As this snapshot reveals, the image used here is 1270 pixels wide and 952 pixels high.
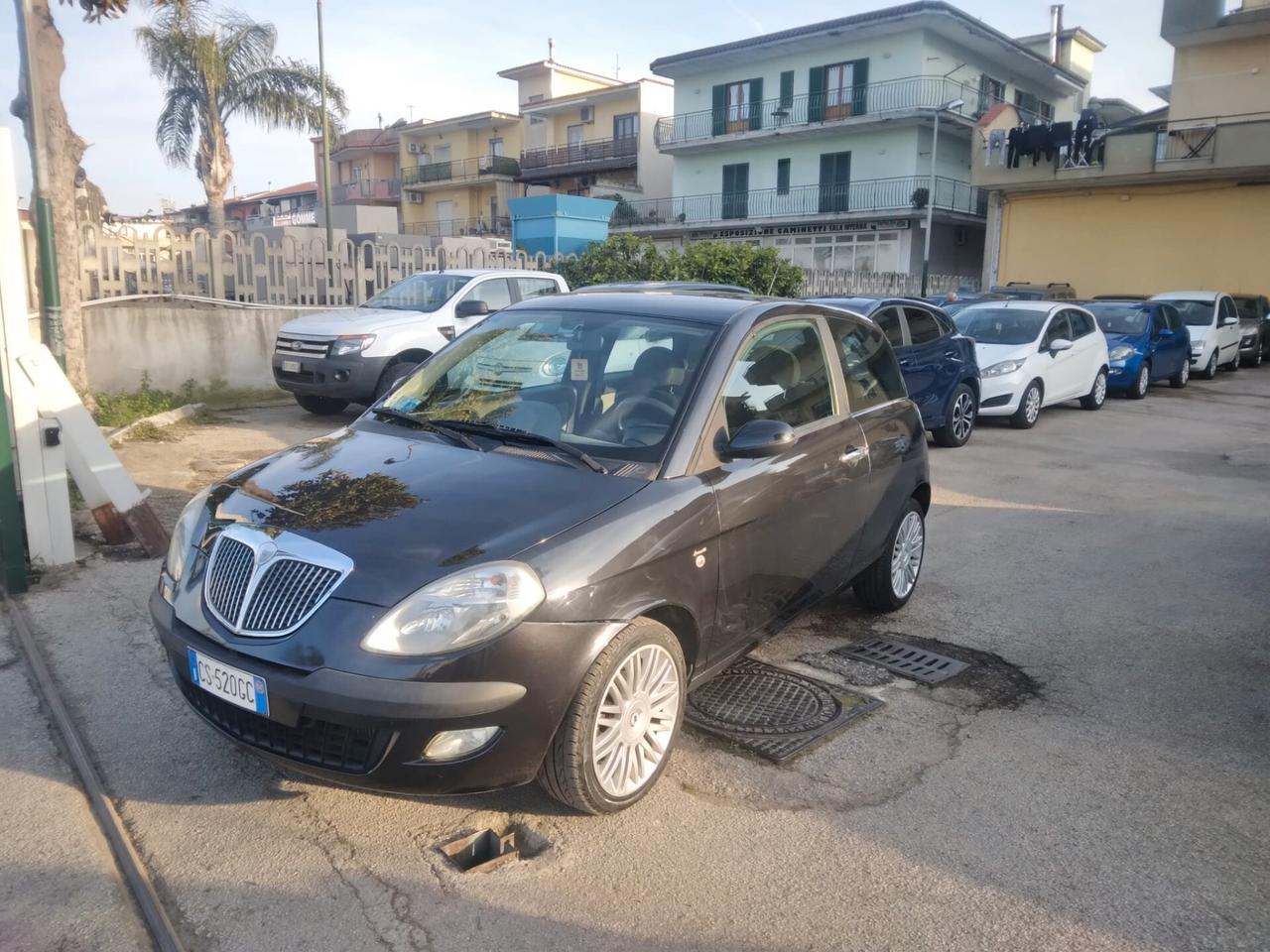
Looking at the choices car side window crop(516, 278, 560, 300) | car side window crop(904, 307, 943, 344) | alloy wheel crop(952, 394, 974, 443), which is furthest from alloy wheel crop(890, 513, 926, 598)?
car side window crop(516, 278, 560, 300)

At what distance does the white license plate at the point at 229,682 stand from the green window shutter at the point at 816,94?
39510 mm

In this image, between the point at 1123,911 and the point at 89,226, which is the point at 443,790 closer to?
the point at 1123,911

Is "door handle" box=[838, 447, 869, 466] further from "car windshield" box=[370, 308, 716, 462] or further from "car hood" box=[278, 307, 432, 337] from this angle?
"car hood" box=[278, 307, 432, 337]

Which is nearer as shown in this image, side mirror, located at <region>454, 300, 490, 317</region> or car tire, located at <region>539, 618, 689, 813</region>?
car tire, located at <region>539, 618, 689, 813</region>

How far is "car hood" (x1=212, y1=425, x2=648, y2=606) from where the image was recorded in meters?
3.06

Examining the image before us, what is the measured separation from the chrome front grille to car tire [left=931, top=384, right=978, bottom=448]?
898 cm

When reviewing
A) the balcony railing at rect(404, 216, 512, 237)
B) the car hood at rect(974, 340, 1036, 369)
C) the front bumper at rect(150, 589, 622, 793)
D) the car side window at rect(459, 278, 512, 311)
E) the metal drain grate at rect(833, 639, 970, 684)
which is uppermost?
the balcony railing at rect(404, 216, 512, 237)

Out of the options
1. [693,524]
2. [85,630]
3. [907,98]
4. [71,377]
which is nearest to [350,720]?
[693,524]

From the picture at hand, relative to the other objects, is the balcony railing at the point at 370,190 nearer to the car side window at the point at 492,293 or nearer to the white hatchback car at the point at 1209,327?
the white hatchback car at the point at 1209,327

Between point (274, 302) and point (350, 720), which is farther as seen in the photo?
point (274, 302)

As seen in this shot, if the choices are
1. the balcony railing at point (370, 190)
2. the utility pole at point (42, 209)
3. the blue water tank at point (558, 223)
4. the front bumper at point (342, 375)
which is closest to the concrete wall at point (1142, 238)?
the blue water tank at point (558, 223)

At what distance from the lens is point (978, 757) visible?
12.7ft

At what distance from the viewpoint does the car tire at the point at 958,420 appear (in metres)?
11.0

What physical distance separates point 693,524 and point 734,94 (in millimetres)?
41751
